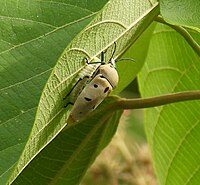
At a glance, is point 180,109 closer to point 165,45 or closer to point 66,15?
point 165,45

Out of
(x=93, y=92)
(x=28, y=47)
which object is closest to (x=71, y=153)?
(x=93, y=92)

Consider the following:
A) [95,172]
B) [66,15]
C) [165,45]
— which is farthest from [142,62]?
[95,172]

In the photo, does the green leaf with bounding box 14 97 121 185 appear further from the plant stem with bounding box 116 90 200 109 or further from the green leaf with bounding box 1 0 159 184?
the green leaf with bounding box 1 0 159 184

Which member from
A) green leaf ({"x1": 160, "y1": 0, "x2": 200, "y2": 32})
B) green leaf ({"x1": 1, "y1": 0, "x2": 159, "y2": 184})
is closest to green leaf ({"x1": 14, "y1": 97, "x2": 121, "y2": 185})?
green leaf ({"x1": 1, "y1": 0, "x2": 159, "y2": 184})

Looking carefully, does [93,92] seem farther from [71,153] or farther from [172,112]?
[172,112]

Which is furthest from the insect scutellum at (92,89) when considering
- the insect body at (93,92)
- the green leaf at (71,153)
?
the green leaf at (71,153)
